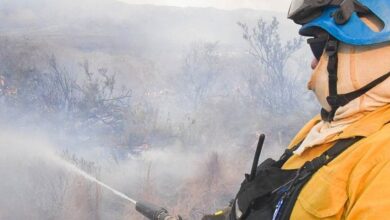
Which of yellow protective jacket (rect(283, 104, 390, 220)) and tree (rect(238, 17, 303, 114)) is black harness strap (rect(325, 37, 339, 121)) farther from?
tree (rect(238, 17, 303, 114))

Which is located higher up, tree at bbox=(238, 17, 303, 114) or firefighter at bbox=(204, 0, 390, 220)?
firefighter at bbox=(204, 0, 390, 220)

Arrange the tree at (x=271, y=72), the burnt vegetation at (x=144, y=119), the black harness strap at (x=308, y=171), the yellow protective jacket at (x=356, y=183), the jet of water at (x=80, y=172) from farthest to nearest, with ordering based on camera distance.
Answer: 1. the tree at (x=271, y=72)
2. the burnt vegetation at (x=144, y=119)
3. the jet of water at (x=80, y=172)
4. the black harness strap at (x=308, y=171)
5. the yellow protective jacket at (x=356, y=183)

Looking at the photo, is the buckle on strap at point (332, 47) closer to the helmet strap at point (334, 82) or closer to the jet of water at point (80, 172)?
the helmet strap at point (334, 82)

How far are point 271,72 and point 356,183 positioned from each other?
12.1 m

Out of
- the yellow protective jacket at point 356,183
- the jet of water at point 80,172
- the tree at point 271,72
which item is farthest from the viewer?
the tree at point 271,72

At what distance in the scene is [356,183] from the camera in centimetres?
120

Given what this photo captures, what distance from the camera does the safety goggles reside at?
1485 millimetres

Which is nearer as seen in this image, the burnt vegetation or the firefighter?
the firefighter

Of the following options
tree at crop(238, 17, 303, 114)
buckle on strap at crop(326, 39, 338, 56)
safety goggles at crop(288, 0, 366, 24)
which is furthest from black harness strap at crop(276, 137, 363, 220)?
tree at crop(238, 17, 303, 114)

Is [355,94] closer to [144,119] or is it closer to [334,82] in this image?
[334,82]

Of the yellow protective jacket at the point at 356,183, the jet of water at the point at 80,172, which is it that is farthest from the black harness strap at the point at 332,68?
the jet of water at the point at 80,172

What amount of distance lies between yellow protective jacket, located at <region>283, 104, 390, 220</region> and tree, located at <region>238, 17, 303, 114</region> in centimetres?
1065

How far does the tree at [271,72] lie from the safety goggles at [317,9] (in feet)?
33.7

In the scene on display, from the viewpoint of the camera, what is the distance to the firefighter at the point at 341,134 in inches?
47.4
